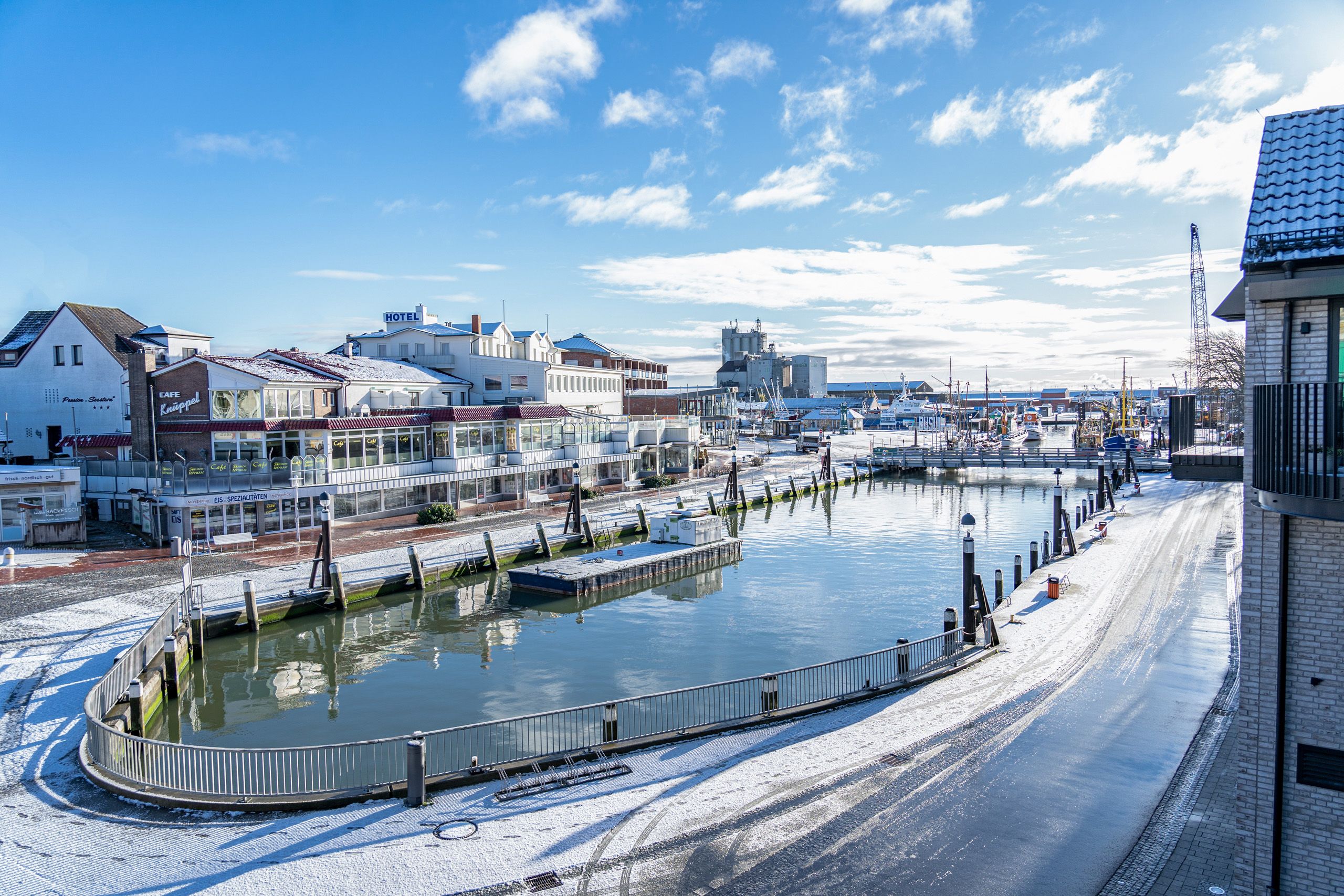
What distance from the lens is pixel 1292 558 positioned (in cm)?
902

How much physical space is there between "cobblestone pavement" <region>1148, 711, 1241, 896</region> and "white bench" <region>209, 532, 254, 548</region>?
118 feet

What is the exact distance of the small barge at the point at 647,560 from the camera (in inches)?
1270

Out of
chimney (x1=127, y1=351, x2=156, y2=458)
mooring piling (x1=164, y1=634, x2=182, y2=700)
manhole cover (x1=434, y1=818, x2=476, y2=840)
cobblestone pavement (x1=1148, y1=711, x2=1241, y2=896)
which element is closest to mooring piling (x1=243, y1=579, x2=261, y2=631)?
mooring piling (x1=164, y1=634, x2=182, y2=700)

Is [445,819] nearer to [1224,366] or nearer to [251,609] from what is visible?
[251,609]

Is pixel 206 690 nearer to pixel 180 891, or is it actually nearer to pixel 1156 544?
pixel 180 891

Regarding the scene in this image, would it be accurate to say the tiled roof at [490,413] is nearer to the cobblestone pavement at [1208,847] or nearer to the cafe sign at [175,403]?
the cafe sign at [175,403]

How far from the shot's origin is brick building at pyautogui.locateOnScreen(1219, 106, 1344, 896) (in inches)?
336

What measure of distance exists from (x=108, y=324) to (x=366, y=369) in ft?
53.0

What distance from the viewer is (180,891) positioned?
1026cm

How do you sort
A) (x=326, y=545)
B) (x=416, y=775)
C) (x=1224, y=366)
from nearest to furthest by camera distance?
1. (x=416, y=775)
2. (x=326, y=545)
3. (x=1224, y=366)

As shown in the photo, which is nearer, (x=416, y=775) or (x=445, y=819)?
(x=445, y=819)

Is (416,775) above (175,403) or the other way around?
the other way around

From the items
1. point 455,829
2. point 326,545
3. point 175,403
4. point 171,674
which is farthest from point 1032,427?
point 455,829

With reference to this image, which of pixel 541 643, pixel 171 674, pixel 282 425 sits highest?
pixel 282 425
